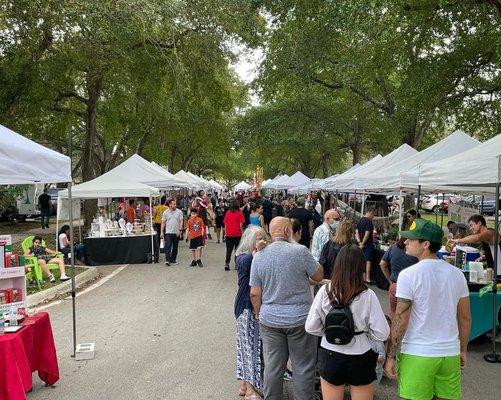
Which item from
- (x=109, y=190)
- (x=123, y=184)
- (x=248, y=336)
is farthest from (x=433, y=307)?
(x=123, y=184)

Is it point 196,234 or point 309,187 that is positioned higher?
point 309,187

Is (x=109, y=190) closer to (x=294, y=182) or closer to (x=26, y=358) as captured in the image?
(x=26, y=358)

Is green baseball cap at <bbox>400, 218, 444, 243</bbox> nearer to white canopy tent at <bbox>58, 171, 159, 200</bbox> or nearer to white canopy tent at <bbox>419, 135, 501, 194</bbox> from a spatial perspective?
white canopy tent at <bbox>419, 135, 501, 194</bbox>

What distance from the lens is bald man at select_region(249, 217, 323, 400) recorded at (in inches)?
159

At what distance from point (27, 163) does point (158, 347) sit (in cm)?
286

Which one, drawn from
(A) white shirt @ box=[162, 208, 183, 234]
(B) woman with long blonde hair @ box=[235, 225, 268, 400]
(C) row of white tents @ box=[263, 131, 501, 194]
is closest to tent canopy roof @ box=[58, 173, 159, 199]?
(A) white shirt @ box=[162, 208, 183, 234]

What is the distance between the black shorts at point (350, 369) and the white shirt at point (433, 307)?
29 centimetres

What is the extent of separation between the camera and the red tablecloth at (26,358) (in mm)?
4148

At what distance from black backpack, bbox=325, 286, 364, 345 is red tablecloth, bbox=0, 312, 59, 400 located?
107 inches

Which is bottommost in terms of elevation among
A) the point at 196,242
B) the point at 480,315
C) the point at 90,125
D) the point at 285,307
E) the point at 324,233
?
the point at 480,315

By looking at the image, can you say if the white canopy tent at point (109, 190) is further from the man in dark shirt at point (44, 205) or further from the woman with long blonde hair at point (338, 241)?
the man in dark shirt at point (44, 205)

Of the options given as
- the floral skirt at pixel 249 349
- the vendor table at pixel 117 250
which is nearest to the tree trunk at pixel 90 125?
the vendor table at pixel 117 250

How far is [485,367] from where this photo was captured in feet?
19.1

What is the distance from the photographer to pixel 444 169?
681 centimetres
